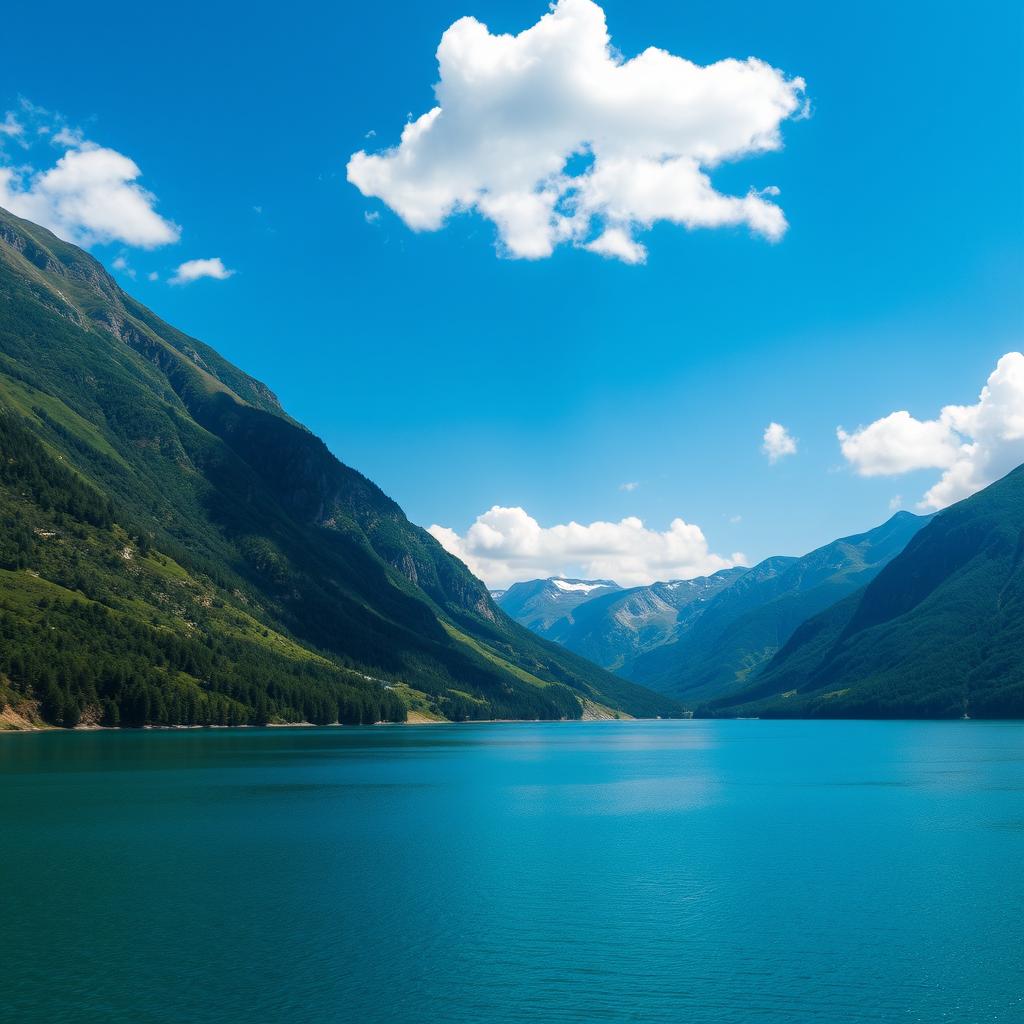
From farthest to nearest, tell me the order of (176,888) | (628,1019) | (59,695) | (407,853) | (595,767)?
1. (59,695)
2. (595,767)
3. (407,853)
4. (176,888)
5. (628,1019)

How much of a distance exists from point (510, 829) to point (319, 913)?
107ft

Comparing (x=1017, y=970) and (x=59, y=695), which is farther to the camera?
(x=59, y=695)

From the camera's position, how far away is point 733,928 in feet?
151

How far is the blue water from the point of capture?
35.6 metres

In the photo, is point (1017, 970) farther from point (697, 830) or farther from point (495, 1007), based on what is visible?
point (697, 830)

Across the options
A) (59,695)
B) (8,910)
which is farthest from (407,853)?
(59,695)

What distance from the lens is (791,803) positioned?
98.9 m

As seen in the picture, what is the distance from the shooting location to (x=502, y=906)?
165 ft

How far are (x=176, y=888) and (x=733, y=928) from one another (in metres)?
32.6

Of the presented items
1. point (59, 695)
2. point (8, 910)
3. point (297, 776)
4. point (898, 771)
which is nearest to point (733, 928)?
point (8, 910)

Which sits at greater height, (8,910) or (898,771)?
(8,910)

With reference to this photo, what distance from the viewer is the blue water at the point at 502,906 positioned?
3556 centimetres

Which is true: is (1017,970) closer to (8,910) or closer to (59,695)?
(8,910)

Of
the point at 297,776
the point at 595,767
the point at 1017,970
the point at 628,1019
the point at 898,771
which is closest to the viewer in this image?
the point at 628,1019
